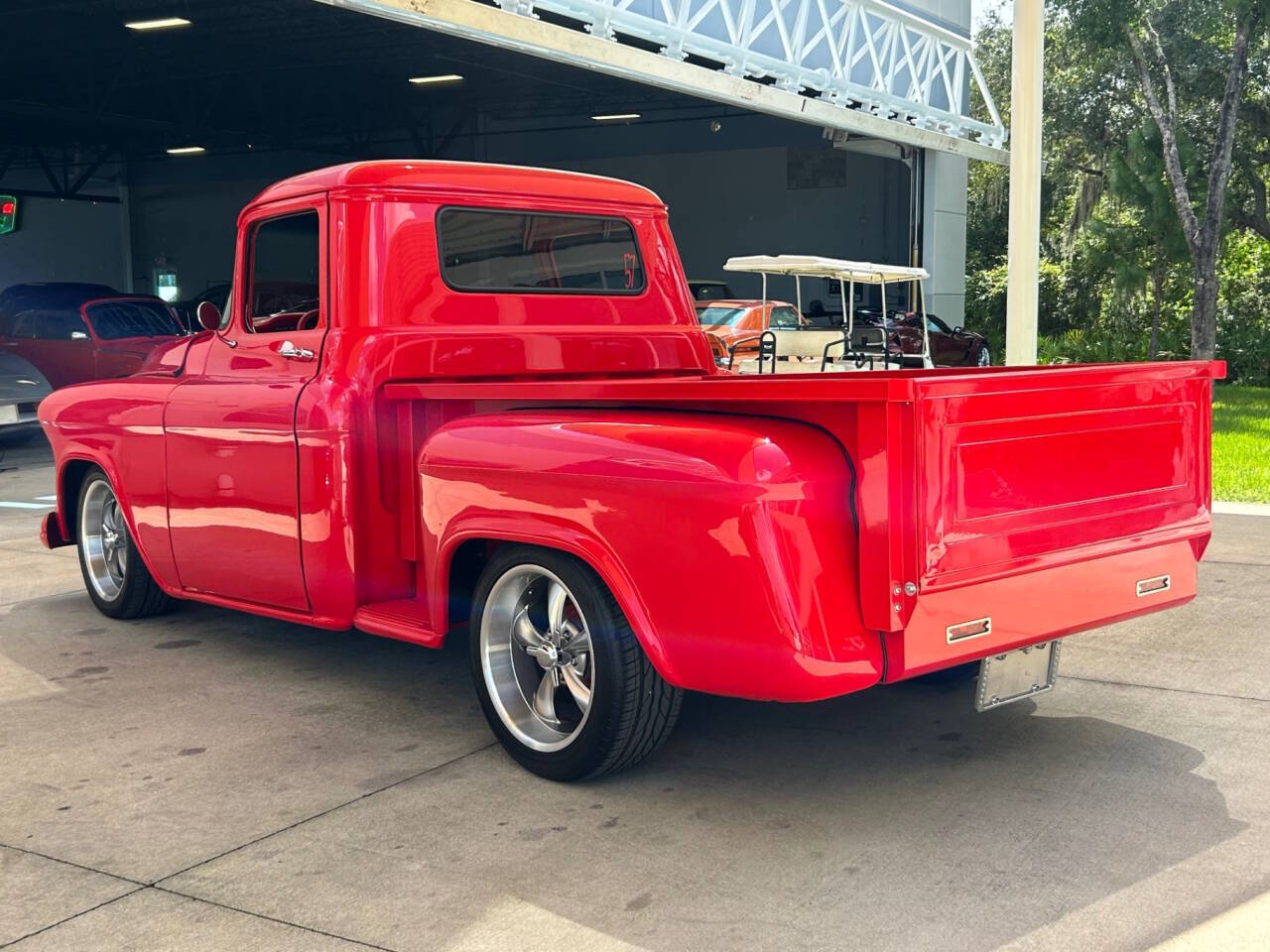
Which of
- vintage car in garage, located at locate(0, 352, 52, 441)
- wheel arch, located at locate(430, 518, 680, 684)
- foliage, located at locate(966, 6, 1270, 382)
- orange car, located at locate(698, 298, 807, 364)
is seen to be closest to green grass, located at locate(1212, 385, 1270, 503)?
foliage, located at locate(966, 6, 1270, 382)

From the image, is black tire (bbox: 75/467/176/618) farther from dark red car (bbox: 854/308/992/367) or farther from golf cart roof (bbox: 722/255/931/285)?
dark red car (bbox: 854/308/992/367)

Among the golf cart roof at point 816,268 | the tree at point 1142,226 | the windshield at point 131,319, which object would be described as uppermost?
the tree at point 1142,226

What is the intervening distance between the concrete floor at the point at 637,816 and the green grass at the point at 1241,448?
5.75 metres

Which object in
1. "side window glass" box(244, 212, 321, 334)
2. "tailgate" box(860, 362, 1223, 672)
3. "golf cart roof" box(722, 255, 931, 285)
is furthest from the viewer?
"golf cart roof" box(722, 255, 931, 285)

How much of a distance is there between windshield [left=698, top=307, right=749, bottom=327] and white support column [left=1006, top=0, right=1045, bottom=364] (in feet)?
25.0

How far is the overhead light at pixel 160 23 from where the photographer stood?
72.0ft

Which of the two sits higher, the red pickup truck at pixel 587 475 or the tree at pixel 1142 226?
the tree at pixel 1142 226

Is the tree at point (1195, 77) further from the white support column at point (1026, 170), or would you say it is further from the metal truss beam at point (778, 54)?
the white support column at point (1026, 170)

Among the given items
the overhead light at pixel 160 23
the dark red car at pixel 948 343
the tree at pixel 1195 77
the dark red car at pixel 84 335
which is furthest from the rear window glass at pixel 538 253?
the tree at pixel 1195 77

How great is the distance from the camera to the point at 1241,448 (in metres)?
14.7

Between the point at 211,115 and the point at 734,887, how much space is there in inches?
1251

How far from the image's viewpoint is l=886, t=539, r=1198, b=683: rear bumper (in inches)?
149

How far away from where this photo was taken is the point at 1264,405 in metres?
20.8

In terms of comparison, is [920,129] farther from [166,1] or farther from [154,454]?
[154,454]
